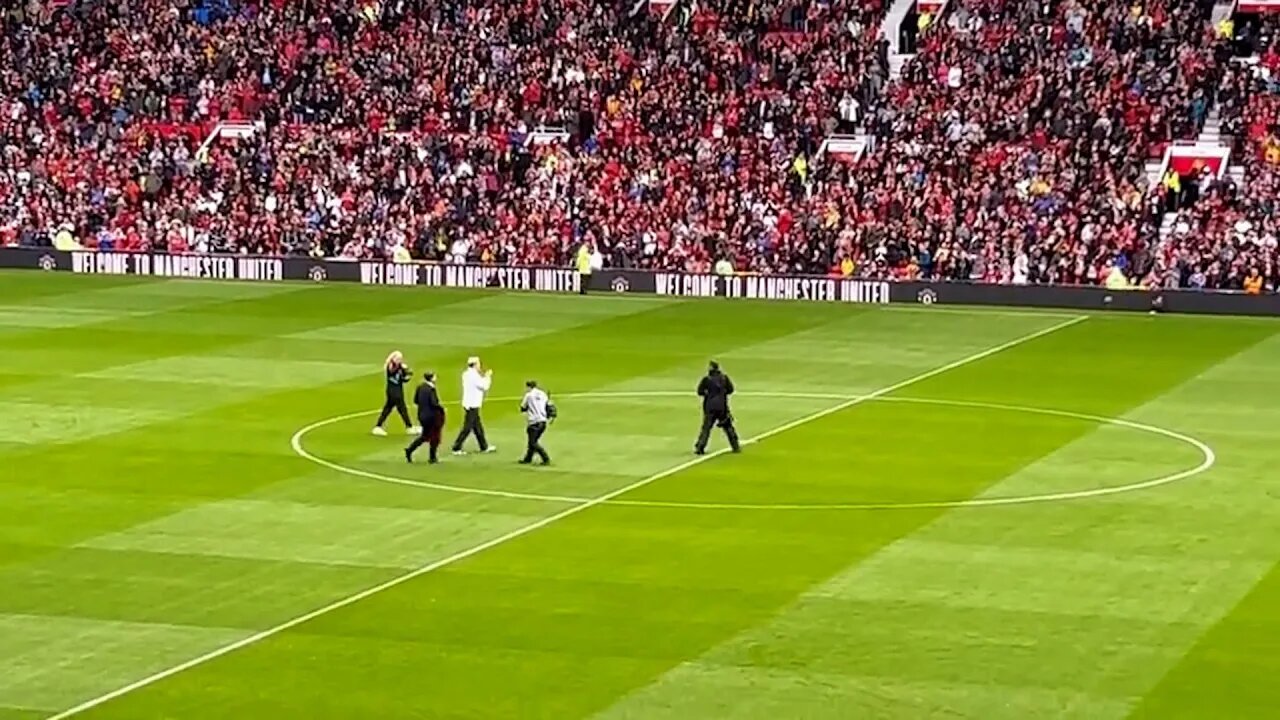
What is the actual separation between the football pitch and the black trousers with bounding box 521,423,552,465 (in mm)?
393

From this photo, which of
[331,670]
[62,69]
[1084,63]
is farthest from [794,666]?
[62,69]

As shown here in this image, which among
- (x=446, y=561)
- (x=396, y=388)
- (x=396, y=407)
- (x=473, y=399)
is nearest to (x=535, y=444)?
(x=473, y=399)

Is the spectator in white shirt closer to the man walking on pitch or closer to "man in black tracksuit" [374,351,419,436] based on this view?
the man walking on pitch

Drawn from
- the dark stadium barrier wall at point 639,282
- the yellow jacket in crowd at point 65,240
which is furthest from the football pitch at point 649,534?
the yellow jacket in crowd at point 65,240

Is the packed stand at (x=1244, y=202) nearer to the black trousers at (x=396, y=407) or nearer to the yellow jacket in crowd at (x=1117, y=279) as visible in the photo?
the yellow jacket in crowd at (x=1117, y=279)

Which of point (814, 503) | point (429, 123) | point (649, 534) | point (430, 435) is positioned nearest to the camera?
point (649, 534)

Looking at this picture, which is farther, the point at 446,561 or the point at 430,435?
the point at 430,435

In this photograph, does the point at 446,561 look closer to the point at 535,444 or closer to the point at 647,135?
the point at 535,444

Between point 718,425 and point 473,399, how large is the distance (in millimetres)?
3809

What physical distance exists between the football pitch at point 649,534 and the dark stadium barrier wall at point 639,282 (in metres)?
6.26

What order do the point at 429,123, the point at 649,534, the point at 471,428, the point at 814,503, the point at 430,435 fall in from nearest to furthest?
the point at 649,534 < the point at 814,503 < the point at 430,435 < the point at 471,428 < the point at 429,123

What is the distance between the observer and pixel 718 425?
35562 millimetres

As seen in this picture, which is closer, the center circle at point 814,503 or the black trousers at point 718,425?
the center circle at point 814,503

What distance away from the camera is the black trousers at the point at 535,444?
34031mm
